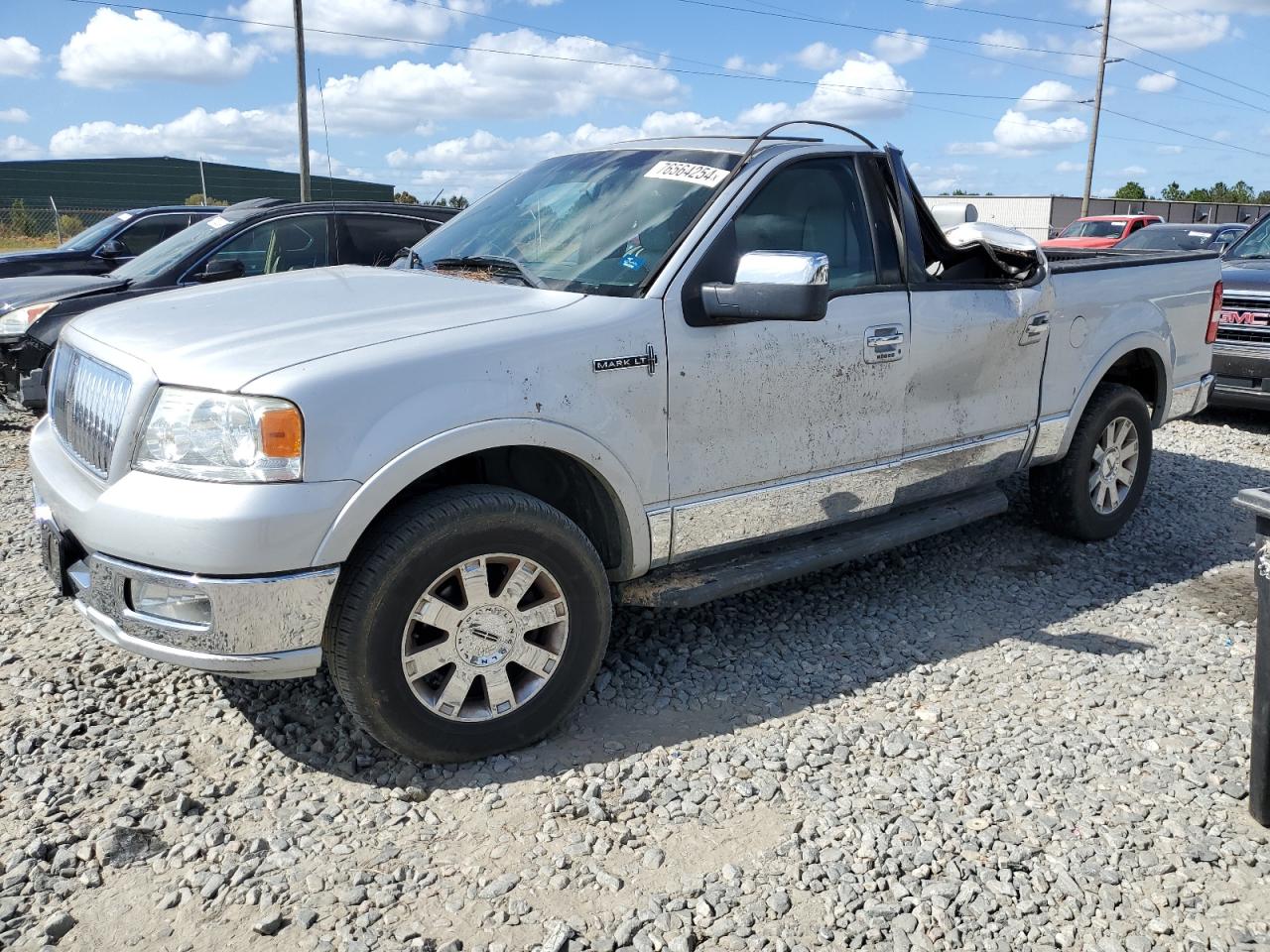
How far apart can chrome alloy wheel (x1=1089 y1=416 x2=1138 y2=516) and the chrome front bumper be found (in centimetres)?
420

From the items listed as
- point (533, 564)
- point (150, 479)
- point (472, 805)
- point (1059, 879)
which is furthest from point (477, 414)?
point (1059, 879)

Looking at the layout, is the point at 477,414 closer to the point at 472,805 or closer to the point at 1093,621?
the point at 472,805

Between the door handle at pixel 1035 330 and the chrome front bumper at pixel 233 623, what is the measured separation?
3.33 meters

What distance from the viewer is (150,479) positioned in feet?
9.44

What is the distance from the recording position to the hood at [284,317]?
9.68 ft

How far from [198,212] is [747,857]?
11.0 meters

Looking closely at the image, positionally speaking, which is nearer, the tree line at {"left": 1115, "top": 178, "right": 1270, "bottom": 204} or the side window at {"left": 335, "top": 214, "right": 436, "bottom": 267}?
the side window at {"left": 335, "top": 214, "right": 436, "bottom": 267}

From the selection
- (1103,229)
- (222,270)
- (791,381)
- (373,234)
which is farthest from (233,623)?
(1103,229)

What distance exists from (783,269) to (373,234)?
5.97 meters

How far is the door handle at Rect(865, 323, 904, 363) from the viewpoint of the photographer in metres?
4.06

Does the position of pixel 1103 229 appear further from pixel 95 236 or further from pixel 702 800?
pixel 702 800

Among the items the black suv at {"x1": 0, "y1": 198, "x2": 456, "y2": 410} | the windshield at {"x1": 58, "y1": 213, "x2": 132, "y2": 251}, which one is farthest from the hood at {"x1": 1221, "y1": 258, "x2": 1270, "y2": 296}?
the windshield at {"x1": 58, "y1": 213, "x2": 132, "y2": 251}

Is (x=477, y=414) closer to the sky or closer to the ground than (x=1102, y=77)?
closer to the ground

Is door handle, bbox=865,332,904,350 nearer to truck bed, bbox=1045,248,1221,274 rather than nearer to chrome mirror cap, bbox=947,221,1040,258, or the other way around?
chrome mirror cap, bbox=947,221,1040,258
